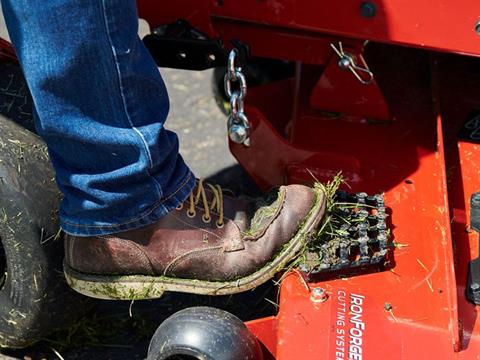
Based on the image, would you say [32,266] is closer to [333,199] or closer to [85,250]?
[85,250]

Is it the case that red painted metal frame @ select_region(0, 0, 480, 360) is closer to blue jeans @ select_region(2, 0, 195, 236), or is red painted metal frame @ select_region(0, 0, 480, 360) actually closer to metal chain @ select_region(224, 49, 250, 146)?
metal chain @ select_region(224, 49, 250, 146)

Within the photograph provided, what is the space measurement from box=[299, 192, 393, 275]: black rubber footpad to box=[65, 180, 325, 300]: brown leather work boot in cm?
5

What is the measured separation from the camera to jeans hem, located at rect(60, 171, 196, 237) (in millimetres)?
1838

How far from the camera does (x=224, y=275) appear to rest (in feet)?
6.36

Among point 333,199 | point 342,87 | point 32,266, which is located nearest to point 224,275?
point 333,199

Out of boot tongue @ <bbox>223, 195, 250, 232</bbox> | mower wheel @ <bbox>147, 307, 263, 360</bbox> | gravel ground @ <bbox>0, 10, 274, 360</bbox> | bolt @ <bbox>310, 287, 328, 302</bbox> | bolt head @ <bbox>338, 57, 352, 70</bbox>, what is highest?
bolt head @ <bbox>338, 57, 352, 70</bbox>

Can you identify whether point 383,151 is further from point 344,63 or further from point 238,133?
point 238,133

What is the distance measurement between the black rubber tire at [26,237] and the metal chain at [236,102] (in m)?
0.45

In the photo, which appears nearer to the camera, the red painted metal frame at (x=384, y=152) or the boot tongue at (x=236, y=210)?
the red painted metal frame at (x=384, y=152)

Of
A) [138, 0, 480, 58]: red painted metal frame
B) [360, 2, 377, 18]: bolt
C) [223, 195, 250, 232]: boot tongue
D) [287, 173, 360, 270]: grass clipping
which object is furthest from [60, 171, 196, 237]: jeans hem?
[360, 2, 377, 18]: bolt

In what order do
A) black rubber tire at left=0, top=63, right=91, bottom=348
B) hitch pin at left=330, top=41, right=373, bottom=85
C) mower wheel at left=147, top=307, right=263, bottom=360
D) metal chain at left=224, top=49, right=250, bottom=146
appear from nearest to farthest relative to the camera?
mower wheel at left=147, top=307, right=263, bottom=360
black rubber tire at left=0, top=63, right=91, bottom=348
metal chain at left=224, top=49, right=250, bottom=146
hitch pin at left=330, top=41, right=373, bottom=85

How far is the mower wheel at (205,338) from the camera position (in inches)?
69.4

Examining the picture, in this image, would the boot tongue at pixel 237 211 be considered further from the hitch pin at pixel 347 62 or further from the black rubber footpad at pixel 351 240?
the hitch pin at pixel 347 62

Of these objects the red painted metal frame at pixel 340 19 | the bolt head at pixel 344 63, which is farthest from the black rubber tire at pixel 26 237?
the bolt head at pixel 344 63
